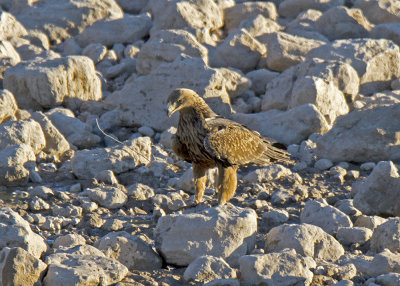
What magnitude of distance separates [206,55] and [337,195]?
397cm

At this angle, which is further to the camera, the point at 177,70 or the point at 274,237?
the point at 177,70

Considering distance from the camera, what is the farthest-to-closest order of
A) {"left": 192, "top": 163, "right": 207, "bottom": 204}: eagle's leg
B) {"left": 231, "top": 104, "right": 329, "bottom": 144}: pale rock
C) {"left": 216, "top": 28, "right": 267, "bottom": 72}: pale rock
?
{"left": 216, "top": 28, "right": 267, "bottom": 72}: pale rock < {"left": 231, "top": 104, "right": 329, "bottom": 144}: pale rock < {"left": 192, "top": 163, "right": 207, "bottom": 204}: eagle's leg

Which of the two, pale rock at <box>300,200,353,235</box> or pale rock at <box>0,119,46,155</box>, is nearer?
pale rock at <box>300,200,353,235</box>

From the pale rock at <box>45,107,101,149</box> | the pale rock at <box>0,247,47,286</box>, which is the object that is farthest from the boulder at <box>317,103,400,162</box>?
the pale rock at <box>0,247,47,286</box>

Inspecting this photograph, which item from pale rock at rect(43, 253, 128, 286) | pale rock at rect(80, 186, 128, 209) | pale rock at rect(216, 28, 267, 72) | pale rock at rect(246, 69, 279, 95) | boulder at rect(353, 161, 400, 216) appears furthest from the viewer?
pale rock at rect(216, 28, 267, 72)

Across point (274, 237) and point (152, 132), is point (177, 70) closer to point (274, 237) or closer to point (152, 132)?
point (152, 132)

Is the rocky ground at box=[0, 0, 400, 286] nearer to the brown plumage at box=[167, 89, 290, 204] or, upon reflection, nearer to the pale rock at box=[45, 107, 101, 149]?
the pale rock at box=[45, 107, 101, 149]

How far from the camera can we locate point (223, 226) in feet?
20.5

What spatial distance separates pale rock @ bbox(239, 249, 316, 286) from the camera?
5.79 meters

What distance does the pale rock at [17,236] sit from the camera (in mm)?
6020

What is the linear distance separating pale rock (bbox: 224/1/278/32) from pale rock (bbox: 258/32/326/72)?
5.10 feet

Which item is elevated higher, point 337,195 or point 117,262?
→ point 117,262

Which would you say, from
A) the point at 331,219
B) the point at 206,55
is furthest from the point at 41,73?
the point at 331,219

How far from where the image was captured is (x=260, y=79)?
11.4m
